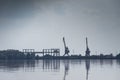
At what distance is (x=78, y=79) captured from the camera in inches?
1368

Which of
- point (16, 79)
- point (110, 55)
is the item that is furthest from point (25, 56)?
point (16, 79)

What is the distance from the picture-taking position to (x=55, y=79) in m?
34.7

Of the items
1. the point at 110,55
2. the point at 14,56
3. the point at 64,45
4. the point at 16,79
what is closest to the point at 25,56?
the point at 14,56

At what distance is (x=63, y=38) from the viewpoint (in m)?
196

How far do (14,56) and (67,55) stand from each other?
27812mm

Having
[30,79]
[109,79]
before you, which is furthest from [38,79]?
[109,79]

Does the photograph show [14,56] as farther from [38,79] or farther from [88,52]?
[38,79]

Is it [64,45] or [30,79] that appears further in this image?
[64,45]

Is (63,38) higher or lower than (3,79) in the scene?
higher

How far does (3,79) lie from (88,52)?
160 meters

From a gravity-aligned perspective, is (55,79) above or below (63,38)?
below

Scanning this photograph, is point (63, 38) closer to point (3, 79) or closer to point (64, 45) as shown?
point (64, 45)

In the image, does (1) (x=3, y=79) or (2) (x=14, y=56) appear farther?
(2) (x=14, y=56)

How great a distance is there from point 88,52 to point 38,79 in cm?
15958
